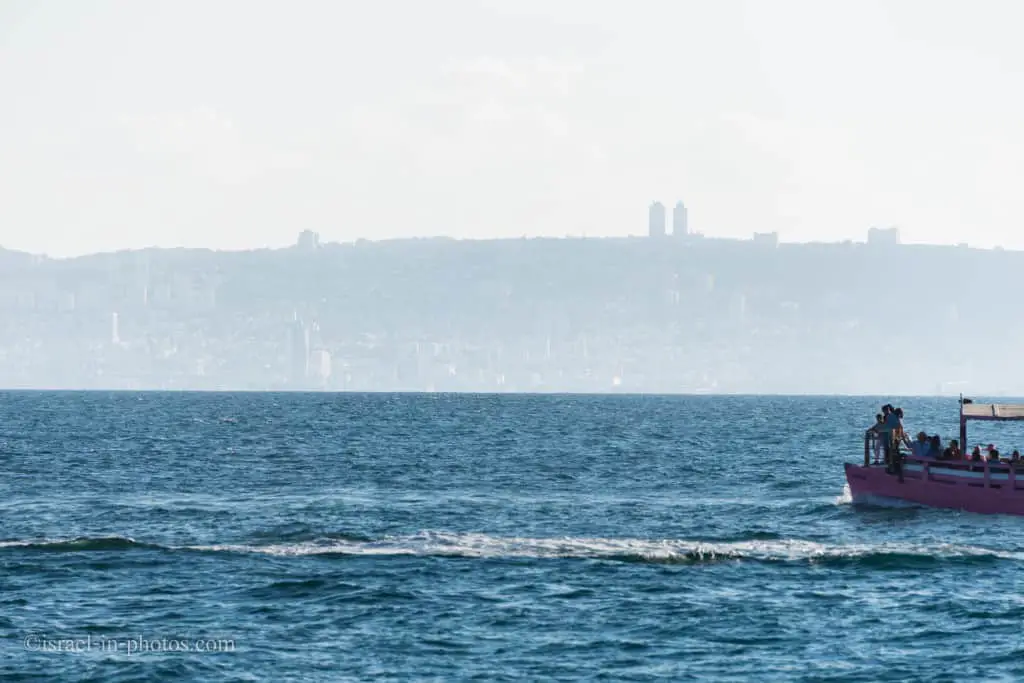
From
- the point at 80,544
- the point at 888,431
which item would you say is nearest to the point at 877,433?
the point at 888,431

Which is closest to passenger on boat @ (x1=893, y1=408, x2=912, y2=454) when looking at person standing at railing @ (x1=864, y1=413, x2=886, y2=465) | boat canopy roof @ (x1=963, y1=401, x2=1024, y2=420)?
person standing at railing @ (x1=864, y1=413, x2=886, y2=465)

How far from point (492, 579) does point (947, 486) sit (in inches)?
879

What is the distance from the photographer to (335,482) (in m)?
68.8

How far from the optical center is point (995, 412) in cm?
5562

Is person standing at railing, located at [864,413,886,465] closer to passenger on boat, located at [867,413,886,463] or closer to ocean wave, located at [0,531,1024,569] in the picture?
passenger on boat, located at [867,413,886,463]

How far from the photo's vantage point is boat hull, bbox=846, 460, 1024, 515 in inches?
2072

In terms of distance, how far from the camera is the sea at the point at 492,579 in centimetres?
2994

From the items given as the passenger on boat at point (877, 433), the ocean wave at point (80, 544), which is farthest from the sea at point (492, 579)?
the passenger on boat at point (877, 433)

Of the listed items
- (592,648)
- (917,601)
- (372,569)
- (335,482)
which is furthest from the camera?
(335,482)

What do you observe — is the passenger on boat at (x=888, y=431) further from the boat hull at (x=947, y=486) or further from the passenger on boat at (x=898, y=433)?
the boat hull at (x=947, y=486)

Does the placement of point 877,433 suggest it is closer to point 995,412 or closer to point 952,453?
point 952,453

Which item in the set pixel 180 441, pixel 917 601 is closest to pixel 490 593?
pixel 917 601

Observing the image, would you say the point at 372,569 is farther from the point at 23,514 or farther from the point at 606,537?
the point at 23,514

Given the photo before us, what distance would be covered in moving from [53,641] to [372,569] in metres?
10.8
